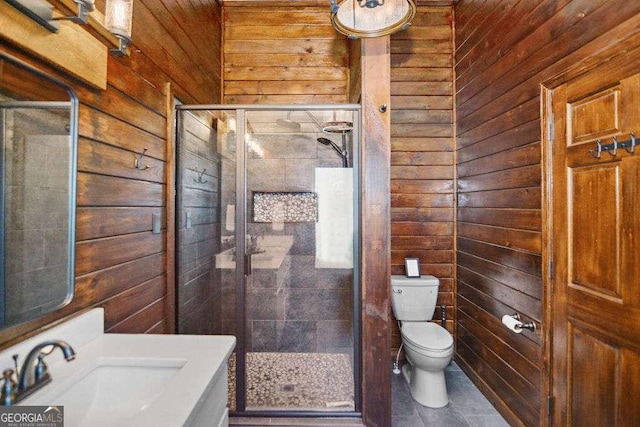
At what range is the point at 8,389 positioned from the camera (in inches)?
28.6

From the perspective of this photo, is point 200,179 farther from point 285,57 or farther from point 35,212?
point 285,57

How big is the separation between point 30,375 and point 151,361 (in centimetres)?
29

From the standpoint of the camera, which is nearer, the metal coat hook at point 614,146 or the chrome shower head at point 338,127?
the metal coat hook at point 614,146

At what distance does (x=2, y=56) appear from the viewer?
762 millimetres

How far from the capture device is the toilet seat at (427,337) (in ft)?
6.37

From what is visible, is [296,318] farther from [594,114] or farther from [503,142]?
[594,114]

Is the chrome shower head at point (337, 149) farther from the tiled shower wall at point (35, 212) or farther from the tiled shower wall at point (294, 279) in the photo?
the tiled shower wall at point (35, 212)

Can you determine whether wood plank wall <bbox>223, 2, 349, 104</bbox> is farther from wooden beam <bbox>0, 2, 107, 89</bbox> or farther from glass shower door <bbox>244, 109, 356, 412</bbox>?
wooden beam <bbox>0, 2, 107, 89</bbox>

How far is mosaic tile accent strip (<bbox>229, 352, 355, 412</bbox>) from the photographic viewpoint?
184 centimetres

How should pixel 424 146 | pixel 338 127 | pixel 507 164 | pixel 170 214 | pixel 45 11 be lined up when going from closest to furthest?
pixel 45 11, pixel 170 214, pixel 507 164, pixel 338 127, pixel 424 146

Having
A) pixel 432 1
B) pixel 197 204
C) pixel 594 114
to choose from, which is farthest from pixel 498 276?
pixel 432 1

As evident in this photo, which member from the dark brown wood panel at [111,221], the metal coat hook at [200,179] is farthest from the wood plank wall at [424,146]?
the dark brown wood panel at [111,221]

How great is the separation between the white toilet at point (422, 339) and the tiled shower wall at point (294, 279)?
535mm

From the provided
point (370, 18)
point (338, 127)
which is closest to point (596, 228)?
point (370, 18)
